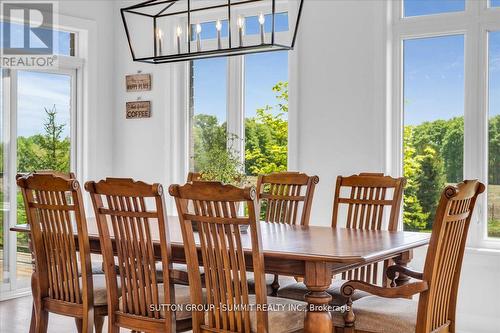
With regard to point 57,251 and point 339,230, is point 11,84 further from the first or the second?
point 339,230

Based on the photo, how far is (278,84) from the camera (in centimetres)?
564

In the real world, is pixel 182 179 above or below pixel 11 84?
below

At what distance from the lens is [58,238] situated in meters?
3.37

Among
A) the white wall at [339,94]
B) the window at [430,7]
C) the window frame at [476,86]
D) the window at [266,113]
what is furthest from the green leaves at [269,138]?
the window frame at [476,86]

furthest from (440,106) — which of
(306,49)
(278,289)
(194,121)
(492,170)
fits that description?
(194,121)

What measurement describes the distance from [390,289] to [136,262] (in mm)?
1165

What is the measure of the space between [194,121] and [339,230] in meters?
2.84

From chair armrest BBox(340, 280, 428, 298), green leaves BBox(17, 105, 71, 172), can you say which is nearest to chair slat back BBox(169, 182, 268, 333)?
chair armrest BBox(340, 280, 428, 298)

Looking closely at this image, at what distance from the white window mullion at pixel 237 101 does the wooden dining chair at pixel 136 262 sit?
2805mm

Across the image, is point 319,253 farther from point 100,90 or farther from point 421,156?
point 100,90

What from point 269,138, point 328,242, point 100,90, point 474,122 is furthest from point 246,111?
point 328,242

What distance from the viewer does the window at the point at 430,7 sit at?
4.71 m

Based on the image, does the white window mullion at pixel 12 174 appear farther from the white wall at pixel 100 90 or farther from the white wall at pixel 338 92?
the white wall at pixel 338 92

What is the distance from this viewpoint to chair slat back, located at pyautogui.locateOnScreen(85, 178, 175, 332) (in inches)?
117
